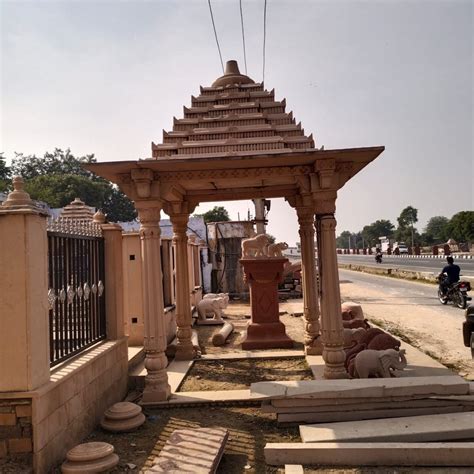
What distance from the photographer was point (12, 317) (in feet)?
11.9

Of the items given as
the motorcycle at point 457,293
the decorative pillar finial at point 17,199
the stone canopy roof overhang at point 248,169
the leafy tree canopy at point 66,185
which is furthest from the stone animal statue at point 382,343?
the leafy tree canopy at point 66,185

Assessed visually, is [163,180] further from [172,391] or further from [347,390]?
[347,390]

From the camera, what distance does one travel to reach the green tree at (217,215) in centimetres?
7262

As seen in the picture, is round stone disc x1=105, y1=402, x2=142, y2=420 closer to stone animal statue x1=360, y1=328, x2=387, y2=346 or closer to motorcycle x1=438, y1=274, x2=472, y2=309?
stone animal statue x1=360, y1=328, x2=387, y2=346

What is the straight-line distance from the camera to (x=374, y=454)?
365 cm

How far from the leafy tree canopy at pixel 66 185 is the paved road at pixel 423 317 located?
40916 mm

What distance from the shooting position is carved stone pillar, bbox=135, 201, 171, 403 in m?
5.54

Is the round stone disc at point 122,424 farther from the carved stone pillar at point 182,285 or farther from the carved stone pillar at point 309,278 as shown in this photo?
the carved stone pillar at point 309,278

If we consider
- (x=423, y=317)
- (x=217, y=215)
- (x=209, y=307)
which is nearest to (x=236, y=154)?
(x=209, y=307)

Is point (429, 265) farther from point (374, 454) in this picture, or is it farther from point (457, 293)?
point (374, 454)

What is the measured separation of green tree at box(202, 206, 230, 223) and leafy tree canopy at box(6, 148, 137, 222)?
13.5 meters

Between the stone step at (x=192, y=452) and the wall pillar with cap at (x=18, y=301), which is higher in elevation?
the wall pillar with cap at (x=18, y=301)

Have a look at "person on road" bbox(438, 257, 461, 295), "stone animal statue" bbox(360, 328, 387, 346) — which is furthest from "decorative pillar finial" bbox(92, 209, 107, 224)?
"person on road" bbox(438, 257, 461, 295)

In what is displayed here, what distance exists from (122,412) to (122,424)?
13 centimetres
